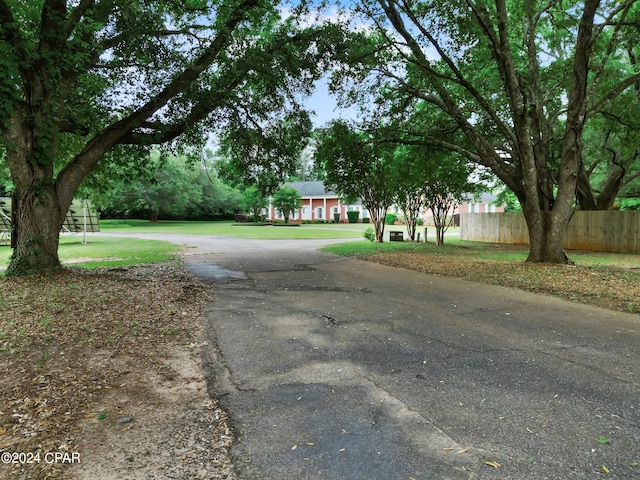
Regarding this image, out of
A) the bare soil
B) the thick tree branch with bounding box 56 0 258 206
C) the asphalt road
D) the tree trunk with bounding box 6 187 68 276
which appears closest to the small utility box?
the thick tree branch with bounding box 56 0 258 206

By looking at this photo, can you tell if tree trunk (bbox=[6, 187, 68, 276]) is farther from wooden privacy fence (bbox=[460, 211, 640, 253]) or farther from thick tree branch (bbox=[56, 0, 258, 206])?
wooden privacy fence (bbox=[460, 211, 640, 253])

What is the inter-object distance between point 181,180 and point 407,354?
44.8 metres

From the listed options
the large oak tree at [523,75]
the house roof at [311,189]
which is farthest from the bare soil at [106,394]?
the house roof at [311,189]

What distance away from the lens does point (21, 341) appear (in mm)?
4188

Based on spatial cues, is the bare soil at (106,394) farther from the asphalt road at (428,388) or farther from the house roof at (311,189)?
the house roof at (311,189)

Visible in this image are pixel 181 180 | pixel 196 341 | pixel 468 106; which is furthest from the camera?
pixel 181 180

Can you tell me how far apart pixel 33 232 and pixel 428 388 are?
29.2 feet

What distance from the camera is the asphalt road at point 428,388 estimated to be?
7.47ft

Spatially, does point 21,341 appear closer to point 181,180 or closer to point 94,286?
point 94,286

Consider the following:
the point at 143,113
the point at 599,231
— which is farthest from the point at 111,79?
the point at 599,231

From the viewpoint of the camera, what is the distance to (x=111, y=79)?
35.0 ft

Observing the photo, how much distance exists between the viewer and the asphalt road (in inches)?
89.7

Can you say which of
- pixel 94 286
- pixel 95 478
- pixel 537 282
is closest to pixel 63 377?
pixel 95 478

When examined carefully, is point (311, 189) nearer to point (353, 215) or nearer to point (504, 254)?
point (353, 215)
